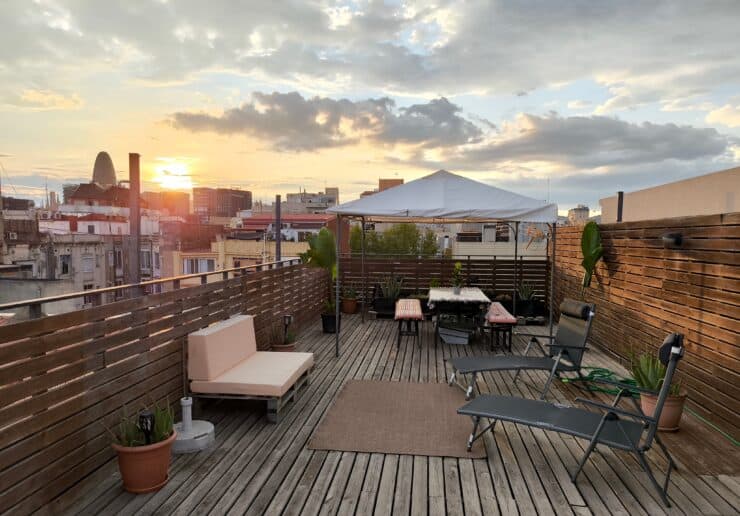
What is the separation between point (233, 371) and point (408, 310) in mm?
3798

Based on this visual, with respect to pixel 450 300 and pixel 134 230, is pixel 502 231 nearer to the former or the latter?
pixel 450 300

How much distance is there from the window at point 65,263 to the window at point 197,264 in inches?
290

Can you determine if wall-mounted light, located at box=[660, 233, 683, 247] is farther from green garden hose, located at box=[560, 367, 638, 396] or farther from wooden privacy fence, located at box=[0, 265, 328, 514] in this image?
wooden privacy fence, located at box=[0, 265, 328, 514]

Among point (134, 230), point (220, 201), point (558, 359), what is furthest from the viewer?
point (220, 201)

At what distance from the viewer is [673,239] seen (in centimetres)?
501

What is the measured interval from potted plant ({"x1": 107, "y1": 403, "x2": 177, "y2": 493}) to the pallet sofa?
3.30 ft

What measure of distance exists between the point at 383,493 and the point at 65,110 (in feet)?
28.8

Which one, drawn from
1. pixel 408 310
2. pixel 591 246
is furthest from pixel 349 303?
pixel 591 246

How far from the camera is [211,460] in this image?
11.6 feet

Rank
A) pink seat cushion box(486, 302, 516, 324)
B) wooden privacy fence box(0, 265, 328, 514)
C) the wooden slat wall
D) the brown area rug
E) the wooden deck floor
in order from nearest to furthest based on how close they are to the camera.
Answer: wooden privacy fence box(0, 265, 328, 514), the wooden deck floor, the brown area rug, the wooden slat wall, pink seat cushion box(486, 302, 516, 324)

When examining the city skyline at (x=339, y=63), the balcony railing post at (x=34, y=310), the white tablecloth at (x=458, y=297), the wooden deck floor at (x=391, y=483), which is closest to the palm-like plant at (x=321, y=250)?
the city skyline at (x=339, y=63)

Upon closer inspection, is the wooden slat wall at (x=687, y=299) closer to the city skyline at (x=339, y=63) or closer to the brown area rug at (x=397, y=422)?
the city skyline at (x=339, y=63)

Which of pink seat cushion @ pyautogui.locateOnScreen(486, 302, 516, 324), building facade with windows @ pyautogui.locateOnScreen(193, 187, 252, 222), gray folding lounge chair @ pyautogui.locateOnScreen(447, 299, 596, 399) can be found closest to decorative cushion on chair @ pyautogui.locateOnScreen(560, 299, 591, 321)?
gray folding lounge chair @ pyautogui.locateOnScreen(447, 299, 596, 399)

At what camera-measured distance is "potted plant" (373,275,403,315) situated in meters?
10.2
